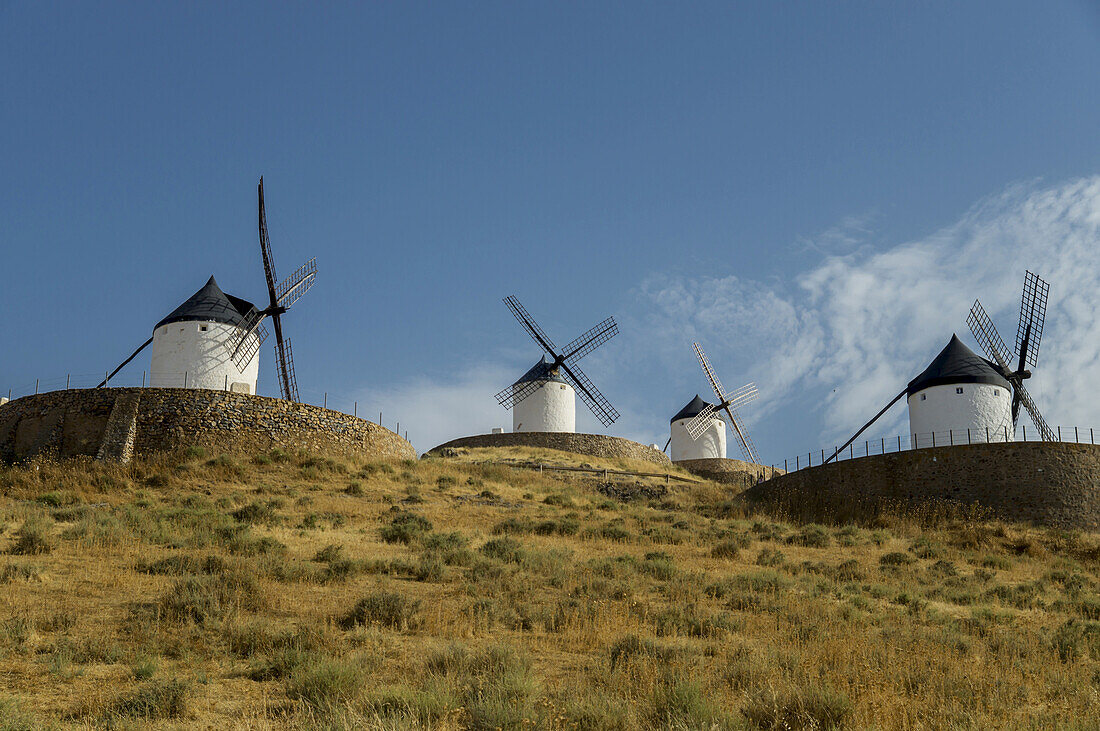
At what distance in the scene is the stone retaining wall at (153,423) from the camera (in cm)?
2461

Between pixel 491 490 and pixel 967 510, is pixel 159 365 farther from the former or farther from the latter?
pixel 967 510

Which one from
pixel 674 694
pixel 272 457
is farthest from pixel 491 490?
pixel 674 694

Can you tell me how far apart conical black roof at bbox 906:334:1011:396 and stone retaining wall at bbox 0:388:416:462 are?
2212cm

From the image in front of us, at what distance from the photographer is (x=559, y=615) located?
1052 centimetres

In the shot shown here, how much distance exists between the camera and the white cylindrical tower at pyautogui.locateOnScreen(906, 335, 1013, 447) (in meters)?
31.3

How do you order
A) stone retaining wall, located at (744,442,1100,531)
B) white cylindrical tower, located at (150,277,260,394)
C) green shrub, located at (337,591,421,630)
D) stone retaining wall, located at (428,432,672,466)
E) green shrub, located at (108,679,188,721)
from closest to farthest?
green shrub, located at (108,679,188,721), green shrub, located at (337,591,421,630), stone retaining wall, located at (744,442,1100,531), white cylindrical tower, located at (150,277,260,394), stone retaining wall, located at (428,432,672,466)

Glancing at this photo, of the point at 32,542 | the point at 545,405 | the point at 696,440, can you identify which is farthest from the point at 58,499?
the point at 696,440

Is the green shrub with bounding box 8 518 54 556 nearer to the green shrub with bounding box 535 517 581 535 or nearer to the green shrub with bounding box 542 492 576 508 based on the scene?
the green shrub with bounding box 535 517 581 535

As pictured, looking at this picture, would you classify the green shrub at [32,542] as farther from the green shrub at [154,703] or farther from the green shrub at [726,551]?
the green shrub at [726,551]

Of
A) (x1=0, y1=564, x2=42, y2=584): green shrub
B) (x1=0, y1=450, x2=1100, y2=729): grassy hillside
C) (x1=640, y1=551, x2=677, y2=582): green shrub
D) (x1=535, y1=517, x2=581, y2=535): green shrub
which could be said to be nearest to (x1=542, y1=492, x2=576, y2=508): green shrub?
(x1=0, y1=450, x2=1100, y2=729): grassy hillside

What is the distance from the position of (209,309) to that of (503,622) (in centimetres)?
2327

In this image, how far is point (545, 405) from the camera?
44.0 m

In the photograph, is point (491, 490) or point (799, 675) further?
point (491, 490)

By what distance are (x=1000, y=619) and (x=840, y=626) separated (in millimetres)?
3144
